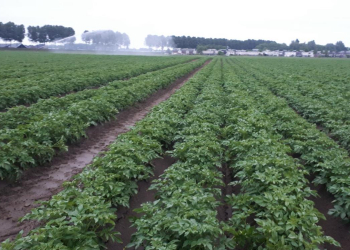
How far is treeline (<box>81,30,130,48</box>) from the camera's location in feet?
383

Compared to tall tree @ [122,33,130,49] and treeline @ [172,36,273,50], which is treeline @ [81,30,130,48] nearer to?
tall tree @ [122,33,130,49]

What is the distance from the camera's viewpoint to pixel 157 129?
794 centimetres

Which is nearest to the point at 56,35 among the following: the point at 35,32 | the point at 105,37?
the point at 35,32

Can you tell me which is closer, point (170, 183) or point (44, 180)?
point (170, 183)

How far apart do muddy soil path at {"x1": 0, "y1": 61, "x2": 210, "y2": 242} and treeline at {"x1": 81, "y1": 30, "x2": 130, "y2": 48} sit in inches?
4563

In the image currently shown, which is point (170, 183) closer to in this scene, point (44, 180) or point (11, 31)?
point (44, 180)

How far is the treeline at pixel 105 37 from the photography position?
Answer: 383 ft

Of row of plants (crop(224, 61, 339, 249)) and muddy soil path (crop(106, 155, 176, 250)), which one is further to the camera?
muddy soil path (crop(106, 155, 176, 250))

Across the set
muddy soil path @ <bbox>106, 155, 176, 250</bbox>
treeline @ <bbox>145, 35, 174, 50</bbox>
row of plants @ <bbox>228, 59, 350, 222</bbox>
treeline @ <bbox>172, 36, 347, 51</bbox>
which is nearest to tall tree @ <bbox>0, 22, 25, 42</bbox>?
treeline @ <bbox>145, 35, 174, 50</bbox>

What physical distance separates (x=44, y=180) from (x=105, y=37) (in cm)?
12202

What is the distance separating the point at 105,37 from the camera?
119625mm

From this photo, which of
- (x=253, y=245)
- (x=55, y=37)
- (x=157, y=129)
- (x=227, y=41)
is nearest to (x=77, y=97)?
(x=157, y=129)

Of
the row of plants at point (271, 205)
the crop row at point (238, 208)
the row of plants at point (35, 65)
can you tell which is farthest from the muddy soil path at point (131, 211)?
the row of plants at point (35, 65)

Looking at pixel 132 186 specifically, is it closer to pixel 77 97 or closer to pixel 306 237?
pixel 306 237
